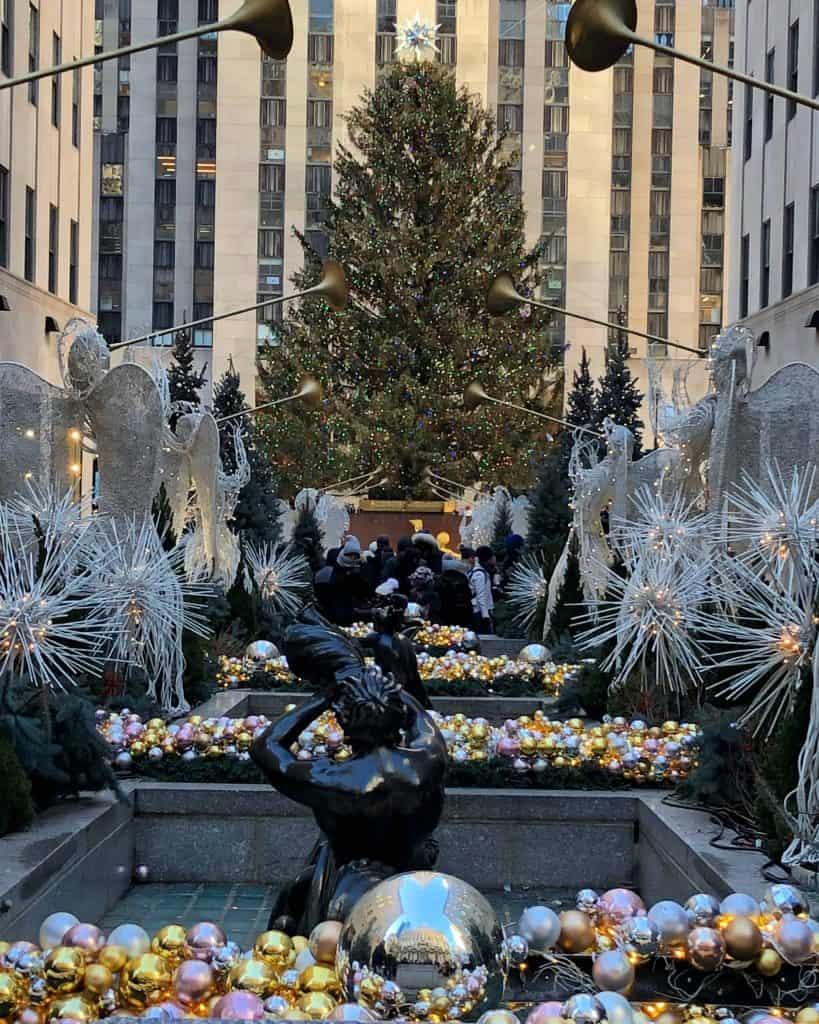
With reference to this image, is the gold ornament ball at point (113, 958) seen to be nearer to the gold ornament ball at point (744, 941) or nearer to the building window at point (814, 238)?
the gold ornament ball at point (744, 941)

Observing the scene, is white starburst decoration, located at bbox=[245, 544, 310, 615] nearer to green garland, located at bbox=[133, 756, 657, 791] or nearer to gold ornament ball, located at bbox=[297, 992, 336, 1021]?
green garland, located at bbox=[133, 756, 657, 791]

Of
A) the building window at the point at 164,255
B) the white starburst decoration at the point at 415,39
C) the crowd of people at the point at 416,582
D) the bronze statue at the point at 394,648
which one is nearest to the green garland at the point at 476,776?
the bronze statue at the point at 394,648

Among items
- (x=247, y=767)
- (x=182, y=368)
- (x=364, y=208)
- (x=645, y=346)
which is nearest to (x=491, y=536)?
(x=182, y=368)

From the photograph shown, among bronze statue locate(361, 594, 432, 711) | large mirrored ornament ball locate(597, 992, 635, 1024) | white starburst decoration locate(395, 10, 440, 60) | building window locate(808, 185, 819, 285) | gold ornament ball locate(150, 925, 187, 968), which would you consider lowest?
gold ornament ball locate(150, 925, 187, 968)

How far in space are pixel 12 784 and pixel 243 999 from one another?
3150mm

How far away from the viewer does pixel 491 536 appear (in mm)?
34625

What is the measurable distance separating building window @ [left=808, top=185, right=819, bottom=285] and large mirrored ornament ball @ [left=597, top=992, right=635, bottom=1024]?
27.4 metres

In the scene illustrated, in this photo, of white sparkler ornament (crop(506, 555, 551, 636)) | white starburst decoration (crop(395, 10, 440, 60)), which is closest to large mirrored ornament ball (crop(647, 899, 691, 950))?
white sparkler ornament (crop(506, 555, 551, 636))

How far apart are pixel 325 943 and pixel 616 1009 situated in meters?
1.04

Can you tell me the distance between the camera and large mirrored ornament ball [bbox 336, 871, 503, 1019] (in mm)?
3811

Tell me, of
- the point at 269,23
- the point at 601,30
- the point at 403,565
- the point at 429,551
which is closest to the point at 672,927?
the point at 601,30

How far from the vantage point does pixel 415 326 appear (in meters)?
46.6

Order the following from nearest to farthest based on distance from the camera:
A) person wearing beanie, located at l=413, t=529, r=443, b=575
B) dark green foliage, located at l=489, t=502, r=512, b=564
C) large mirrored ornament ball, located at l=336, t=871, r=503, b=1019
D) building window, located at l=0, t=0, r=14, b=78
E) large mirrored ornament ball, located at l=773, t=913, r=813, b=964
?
large mirrored ornament ball, located at l=336, t=871, r=503, b=1019
large mirrored ornament ball, located at l=773, t=913, r=813, b=964
person wearing beanie, located at l=413, t=529, r=443, b=575
dark green foliage, located at l=489, t=502, r=512, b=564
building window, located at l=0, t=0, r=14, b=78

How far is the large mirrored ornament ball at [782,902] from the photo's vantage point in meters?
4.95
